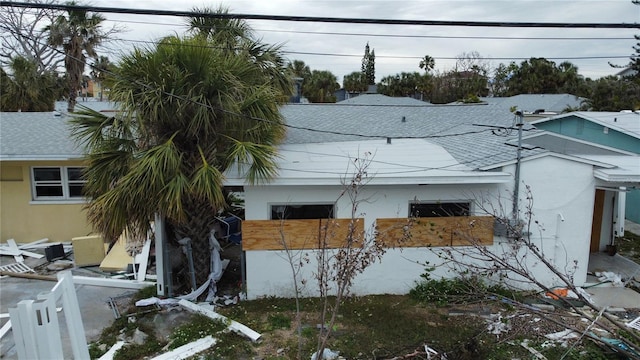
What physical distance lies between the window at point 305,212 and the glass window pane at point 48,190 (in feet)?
24.0

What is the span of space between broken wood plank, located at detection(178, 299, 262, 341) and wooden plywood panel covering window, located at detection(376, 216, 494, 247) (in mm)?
3280

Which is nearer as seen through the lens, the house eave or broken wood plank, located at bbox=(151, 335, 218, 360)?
broken wood plank, located at bbox=(151, 335, 218, 360)

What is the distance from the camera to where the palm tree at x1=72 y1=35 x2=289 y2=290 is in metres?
7.54

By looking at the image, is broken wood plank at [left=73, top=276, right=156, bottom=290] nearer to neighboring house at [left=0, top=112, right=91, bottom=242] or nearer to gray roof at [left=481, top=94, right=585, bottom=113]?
neighboring house at [left=0, top=112, right=91, bottom=242]

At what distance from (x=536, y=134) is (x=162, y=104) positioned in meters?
9.26

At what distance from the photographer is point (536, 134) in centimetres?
1140

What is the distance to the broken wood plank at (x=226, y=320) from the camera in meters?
7.23

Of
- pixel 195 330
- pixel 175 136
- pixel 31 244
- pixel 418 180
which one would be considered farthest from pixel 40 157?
pixel 418 180

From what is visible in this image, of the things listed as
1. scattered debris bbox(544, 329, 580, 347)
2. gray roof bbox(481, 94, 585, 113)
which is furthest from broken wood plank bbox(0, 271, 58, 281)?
gray roof bbox(481, 94, 585, 113)

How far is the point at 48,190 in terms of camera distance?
12328mm

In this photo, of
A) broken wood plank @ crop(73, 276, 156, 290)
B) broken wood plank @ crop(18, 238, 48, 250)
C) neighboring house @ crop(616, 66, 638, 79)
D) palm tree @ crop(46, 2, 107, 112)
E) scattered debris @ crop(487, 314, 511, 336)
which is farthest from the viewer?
neighboring house @ crop(616, 66, 638, 79)

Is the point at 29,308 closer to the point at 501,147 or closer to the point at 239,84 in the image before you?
the point at 239,84

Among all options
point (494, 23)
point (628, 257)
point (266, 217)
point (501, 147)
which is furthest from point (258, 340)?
point (628, 257)

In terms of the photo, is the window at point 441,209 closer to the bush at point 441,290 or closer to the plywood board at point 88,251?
the bush at point 441,290
